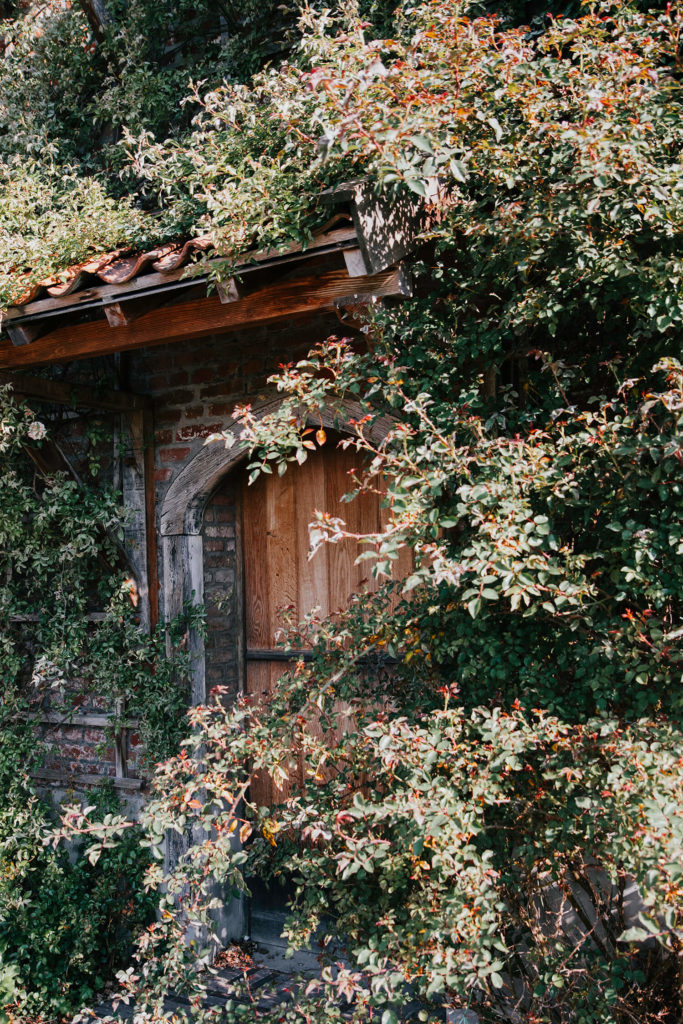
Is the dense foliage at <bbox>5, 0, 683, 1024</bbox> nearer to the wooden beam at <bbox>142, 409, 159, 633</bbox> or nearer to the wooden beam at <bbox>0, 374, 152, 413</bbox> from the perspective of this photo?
the wooden beam at <bbox>0, 374, 152, 413</bbox>

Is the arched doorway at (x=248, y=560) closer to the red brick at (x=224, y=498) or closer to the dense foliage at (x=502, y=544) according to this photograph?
the red brick at (x=224, y=498)

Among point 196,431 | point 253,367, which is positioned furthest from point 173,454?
point 253,367

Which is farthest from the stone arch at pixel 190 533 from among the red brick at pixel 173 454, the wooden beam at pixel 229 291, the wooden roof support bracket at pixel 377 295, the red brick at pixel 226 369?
the wooden roof support bracket at pixel 377 295

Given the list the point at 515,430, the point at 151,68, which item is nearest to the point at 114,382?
the point at 151,68

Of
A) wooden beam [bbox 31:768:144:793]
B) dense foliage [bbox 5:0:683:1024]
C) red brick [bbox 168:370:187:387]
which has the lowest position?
wooden beam [bbox 31:768:144:793]

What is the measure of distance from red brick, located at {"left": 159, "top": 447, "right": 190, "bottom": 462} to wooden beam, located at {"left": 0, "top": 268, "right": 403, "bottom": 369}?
0.75m

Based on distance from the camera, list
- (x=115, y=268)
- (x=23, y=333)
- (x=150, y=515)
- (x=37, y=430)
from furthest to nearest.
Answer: (x=150, y=515) → (x=37, y=430) → (x=23, y=333) → (x=115, y=268)

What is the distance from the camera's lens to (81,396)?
4062 mm

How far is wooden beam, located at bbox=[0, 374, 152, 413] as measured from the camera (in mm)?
3930

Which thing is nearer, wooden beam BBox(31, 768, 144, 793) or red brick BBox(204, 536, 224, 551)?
red brick BBox(204, 536, 224, 551)

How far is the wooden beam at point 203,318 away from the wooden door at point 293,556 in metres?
0.92

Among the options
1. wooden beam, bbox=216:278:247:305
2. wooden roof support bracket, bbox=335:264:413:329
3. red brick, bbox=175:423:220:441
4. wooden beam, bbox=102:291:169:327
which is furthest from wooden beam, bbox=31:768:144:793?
wooden roof support bracket, bbox=335:264:413:329

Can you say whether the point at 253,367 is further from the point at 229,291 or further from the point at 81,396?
the point at 229,291

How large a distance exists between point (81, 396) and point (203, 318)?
1255mm
